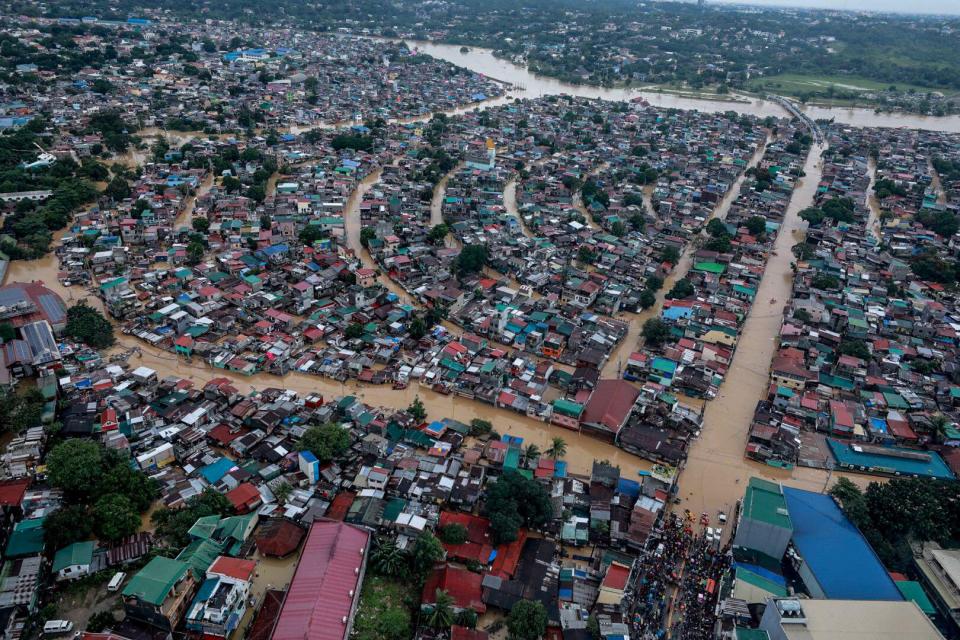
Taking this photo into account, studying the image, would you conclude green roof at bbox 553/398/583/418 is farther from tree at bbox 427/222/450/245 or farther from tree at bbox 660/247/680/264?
tree at bbox 427/222/450/245

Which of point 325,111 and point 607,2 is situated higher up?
point 607,2

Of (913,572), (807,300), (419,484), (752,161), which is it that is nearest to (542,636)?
(419,484)

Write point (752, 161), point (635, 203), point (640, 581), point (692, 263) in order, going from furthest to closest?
1. point (752, 161)
2. point (635, 203)
3. point (692, 263)
4. point (640, 581)

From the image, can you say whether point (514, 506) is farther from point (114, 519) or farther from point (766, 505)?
point (114, 519)

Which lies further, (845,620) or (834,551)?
(834,551)

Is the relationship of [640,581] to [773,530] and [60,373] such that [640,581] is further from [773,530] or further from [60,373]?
[60,373]

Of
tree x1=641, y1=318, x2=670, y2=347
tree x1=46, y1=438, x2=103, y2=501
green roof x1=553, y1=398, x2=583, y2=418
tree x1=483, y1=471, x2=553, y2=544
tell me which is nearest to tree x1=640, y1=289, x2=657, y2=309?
tree x1=641, y1=318, x2=670, y2=347

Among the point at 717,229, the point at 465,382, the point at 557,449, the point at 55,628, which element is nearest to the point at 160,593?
the point at 55,628
